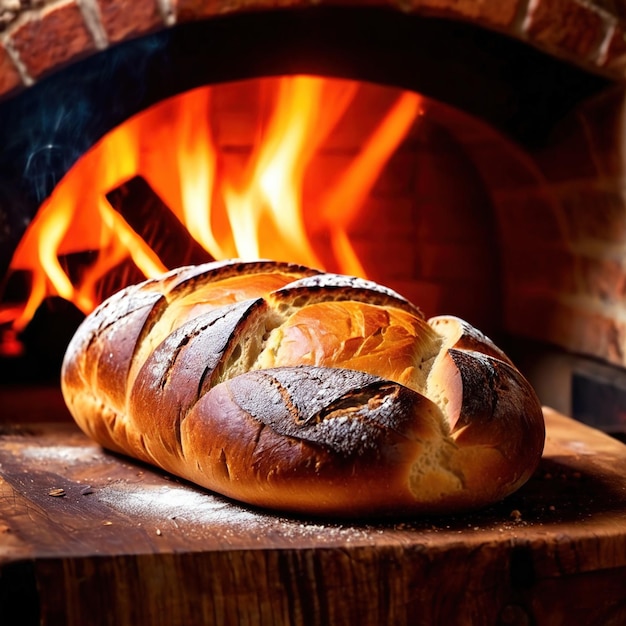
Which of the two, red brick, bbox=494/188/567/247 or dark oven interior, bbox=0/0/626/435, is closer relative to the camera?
dark oven interior, bbox=0/0/626/435

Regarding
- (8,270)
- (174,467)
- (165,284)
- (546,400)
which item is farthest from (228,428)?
(546,400)

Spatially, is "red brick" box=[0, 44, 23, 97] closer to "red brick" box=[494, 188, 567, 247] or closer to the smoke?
the smoke

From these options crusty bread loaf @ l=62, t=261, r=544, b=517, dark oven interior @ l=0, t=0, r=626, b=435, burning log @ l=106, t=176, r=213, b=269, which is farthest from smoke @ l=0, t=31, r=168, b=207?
crusty bread loaf @ l=62, t=261, r=544, b=517

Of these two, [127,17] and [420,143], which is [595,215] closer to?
[420,143]

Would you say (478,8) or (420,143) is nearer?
(478,8)

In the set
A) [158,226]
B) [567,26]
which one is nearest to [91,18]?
[158,226]

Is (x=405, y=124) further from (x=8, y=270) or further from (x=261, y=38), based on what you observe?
(x=8, y=270)
